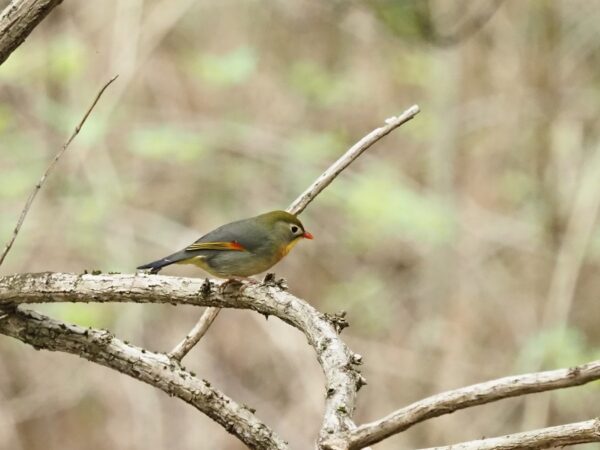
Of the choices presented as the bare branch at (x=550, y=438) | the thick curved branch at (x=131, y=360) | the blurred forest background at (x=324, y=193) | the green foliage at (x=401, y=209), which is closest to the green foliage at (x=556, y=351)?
the blurred forest background at (x=324, y=193)

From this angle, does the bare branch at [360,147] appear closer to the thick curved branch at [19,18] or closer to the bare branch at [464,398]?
the thick curved branch at [19,18]

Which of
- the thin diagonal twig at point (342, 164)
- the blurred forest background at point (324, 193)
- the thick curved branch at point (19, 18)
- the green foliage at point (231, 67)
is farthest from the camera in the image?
the blurred forest background at point (324, 193)

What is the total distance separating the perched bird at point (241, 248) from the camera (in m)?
3.23

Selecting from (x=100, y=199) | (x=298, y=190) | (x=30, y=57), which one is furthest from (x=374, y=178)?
(x=30, y=57)

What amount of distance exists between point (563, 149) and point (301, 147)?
236cm

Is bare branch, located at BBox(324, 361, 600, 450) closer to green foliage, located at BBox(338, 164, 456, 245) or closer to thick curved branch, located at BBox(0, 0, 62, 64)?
thick curved branch, located at BBox(0, 0, 62, 64)

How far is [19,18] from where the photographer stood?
8.26 feet

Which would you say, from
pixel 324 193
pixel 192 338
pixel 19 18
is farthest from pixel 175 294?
pixel 324 193

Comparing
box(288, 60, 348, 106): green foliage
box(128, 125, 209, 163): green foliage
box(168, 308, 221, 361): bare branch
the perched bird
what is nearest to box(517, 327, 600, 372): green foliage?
the perched bird

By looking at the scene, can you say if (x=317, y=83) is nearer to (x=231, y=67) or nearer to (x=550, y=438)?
(x=231, y=67)

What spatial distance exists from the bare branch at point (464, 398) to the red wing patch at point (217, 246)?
1.62 meters

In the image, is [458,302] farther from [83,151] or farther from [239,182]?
[83,151]

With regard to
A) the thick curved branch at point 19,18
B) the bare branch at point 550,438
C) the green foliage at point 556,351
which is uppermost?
the green foliage at point 556,351

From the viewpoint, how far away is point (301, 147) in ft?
28.1
